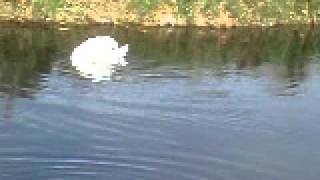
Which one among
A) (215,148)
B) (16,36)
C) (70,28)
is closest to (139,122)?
(215,148)

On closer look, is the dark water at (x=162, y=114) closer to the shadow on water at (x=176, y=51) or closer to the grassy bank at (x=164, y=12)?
the shadow on water at (x=176, y=51)

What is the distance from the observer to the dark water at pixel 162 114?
14.4 m

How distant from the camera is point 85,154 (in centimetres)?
1491

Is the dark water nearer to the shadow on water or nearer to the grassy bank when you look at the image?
the shadow on water

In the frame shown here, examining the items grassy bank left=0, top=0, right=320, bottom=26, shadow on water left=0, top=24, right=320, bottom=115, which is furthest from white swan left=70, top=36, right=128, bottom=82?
grassy bank left=0, top=0, right=320, bottom=26

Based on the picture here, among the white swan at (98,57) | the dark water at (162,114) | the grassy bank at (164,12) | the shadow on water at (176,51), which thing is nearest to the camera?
the dark water at (162,114)

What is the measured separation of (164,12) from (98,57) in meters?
8.82

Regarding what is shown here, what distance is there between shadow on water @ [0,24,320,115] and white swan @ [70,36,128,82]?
13.9 inches

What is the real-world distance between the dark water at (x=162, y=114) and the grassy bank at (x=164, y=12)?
3.57 metres

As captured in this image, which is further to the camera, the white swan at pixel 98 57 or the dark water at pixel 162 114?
the white swan at pixel 98 57

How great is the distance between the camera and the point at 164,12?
31.7m

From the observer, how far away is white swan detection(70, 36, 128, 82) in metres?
22.3

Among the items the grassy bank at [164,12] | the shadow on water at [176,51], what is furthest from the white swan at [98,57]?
the grassy bank at [164,12]

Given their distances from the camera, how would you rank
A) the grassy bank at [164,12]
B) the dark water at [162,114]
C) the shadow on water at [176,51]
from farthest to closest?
the grassy bank at [164,12]
the shadow on water at [176,51]
the dark water at [162,114]
